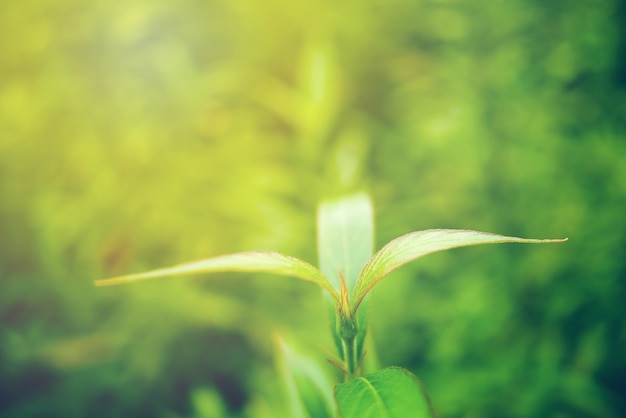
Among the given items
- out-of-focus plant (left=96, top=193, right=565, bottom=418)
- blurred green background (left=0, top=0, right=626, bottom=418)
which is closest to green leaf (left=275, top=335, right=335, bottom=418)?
out-of-focus plant (left=96, top=193, right=565, bottom=418)

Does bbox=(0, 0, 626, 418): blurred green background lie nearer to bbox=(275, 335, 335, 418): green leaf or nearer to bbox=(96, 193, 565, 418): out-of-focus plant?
bbox=(275, 335, 335, 418): green leaf

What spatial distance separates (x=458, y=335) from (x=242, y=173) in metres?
0.54

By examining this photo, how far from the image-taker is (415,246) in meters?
0.30

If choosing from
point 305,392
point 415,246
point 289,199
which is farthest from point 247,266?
point 289,199

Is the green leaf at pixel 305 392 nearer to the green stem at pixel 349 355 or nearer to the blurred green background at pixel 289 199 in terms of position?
the green stem at pixel 349 355

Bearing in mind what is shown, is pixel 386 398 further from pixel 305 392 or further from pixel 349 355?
pixel 305 392

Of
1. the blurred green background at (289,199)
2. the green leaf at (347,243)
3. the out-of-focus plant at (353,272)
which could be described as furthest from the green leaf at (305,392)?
the blurred green background at (289,199)

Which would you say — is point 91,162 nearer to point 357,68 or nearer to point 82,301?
point 82,301

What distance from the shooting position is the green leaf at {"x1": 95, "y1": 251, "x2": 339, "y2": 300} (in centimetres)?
27

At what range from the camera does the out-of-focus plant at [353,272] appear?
0.27 m

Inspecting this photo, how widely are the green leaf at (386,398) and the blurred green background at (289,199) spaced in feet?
1.65

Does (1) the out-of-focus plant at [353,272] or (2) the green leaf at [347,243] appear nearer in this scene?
(1) the out-of-focus plant at [353,272]

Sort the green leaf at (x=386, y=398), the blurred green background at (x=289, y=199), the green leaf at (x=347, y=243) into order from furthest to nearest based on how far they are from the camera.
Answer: the blurred green background at (x=289, y=199) < the green leaf at (x=347, y=243) < the green leaf at (x=386, y=398)

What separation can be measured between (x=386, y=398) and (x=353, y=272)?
0.43 ft
